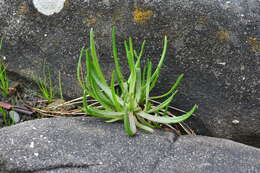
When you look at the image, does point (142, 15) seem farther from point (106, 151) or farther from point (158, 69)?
point (106, 151)

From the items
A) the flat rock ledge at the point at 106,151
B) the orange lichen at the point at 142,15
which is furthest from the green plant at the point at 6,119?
the orange lichen at the point at 142,15

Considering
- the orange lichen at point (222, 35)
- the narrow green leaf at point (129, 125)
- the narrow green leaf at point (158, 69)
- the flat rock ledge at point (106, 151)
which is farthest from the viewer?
the orange lichen at point (222, 35)

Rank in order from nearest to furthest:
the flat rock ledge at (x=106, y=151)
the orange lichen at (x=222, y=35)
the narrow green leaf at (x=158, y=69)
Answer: the flat rock ledge at (x=106, y=151)
the narrow green leaf at (x=158, y=69)
the orange lichen at (x=222, y=35)

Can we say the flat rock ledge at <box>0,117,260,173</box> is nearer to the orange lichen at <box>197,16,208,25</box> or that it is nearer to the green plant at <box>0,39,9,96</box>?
the green plant at <box>0,39,9,96</box>

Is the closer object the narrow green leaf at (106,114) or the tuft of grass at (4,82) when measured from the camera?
the narrow green leaf at (106,114)

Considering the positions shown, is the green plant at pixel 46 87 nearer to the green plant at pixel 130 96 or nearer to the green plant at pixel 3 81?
the green plant at pixel 3 81

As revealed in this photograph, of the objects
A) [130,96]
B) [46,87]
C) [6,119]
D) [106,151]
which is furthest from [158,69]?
[6,119]

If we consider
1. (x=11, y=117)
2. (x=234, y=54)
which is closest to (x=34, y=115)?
(x=11, y=117)
